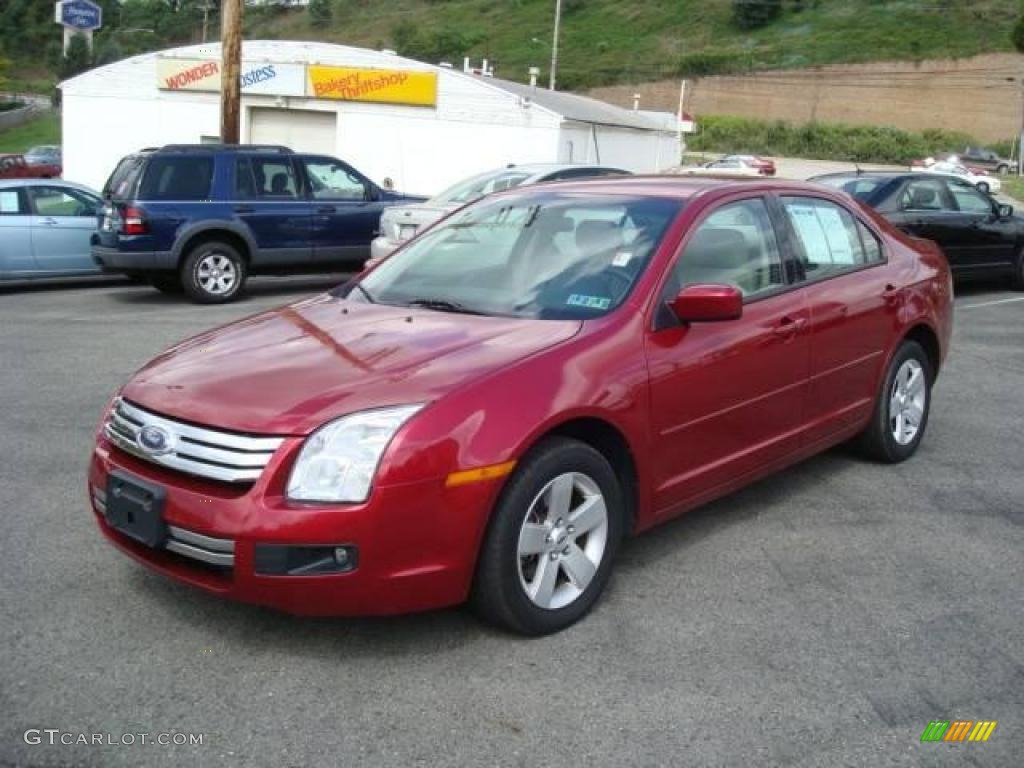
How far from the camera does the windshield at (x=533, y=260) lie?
4336 millimetres

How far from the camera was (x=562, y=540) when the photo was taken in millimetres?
3818

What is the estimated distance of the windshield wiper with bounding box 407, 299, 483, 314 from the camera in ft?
14.3

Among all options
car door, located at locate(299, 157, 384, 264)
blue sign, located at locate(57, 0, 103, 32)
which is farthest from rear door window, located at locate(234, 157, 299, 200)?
blue sign, located at locate(57, 0, 103, 32)

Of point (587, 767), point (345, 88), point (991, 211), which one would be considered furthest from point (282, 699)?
point (345, 88)

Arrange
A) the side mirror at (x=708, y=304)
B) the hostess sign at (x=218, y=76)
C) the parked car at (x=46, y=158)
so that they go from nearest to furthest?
the side mirror at (x=708, y=304) → the hostess sign at (x=218, y=76) → the parked car at (x=46, y=158)

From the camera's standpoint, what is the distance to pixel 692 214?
4582mm

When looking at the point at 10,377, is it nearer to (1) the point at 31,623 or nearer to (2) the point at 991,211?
(1) the point at 31,623

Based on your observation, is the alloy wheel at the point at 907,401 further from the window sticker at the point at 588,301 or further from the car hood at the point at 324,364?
the car hood at the point at 324,364

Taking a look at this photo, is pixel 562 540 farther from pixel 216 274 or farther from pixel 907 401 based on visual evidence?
→ pixel 216 274

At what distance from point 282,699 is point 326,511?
23.3 inches

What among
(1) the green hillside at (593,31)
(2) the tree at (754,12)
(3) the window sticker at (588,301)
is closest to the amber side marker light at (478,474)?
(3) the window sticker at (588,301)

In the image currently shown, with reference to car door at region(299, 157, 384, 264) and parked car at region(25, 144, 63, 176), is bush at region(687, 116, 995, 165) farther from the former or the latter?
car door at region(299, 157, 384, 264)

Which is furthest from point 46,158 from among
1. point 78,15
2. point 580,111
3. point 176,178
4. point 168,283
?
point 78,15

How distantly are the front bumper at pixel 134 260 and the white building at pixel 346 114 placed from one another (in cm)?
1273
